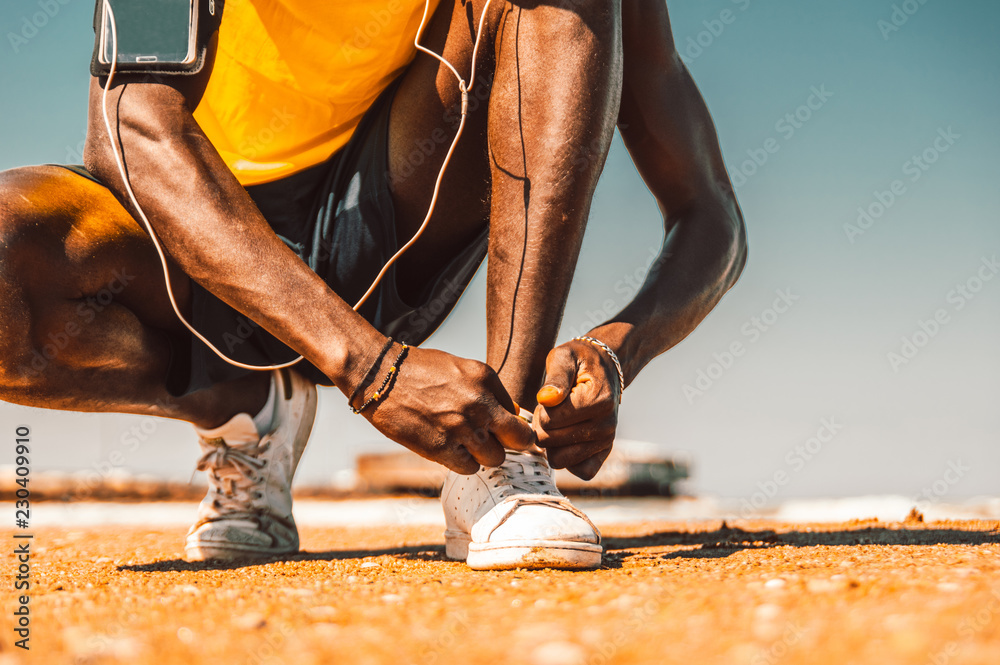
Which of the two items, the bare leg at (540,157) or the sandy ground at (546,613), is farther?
the bare leg at (540,157)

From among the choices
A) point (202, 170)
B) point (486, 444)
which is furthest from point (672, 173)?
point (202, 170)

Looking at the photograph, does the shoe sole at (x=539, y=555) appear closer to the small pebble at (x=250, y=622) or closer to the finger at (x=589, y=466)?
the finger at (x=589, y=466)

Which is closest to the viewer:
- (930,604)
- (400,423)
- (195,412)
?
(930,604)

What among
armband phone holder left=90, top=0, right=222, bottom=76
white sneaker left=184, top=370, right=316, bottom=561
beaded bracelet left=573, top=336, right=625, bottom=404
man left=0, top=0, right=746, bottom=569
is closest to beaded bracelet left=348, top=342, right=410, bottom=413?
man left=0, top=0, right=746, bottom=569

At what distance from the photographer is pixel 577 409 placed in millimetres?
1204

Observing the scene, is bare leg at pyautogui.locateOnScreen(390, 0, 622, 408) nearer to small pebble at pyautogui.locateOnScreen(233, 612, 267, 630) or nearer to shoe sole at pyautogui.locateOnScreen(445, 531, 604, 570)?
shoe sole at pyautogui.locateOnScreen(445, 531, 604, 570)

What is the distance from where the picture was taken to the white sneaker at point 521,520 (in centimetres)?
117

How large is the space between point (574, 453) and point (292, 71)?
107 cm

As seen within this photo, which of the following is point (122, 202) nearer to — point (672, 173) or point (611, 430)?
point (611, 430)

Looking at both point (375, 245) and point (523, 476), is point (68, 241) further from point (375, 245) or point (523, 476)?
point (523, 476)

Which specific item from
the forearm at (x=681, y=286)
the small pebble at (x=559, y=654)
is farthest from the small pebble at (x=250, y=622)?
the forearm at (x=681, y=286)

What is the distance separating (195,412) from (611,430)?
3.22 ft

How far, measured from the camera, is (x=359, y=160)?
1813mm

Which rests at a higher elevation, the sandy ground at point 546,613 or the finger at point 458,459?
the finger at point 458,459
